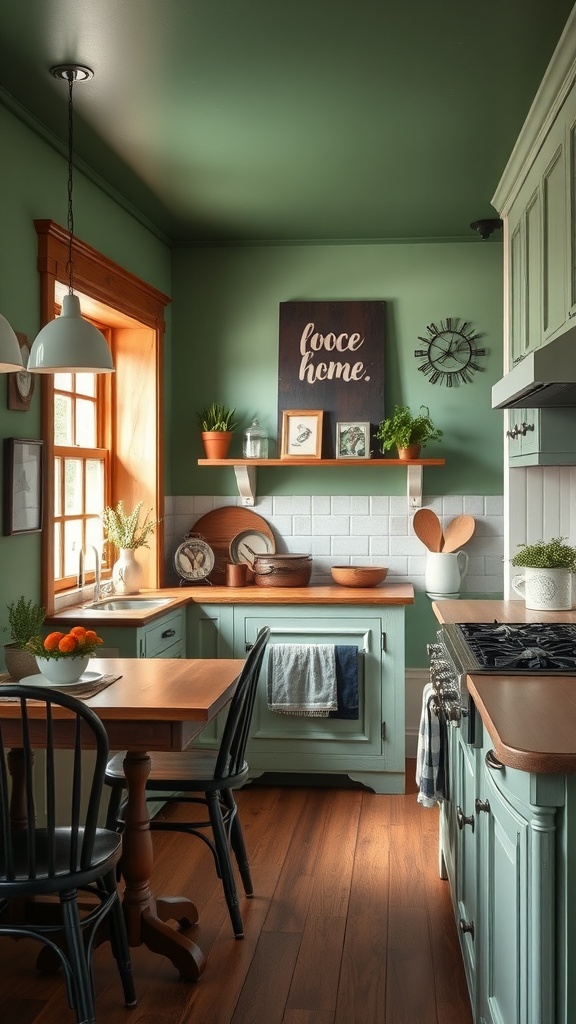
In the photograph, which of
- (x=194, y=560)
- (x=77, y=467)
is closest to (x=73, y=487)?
(x=77, y=467)

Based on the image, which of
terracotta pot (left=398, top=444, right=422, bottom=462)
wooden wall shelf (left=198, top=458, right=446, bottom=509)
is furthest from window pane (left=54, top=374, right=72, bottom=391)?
terracotta pot (left=398, top=444, right=422, bottom=462)

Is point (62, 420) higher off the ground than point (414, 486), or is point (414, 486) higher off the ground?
point (62, 420)

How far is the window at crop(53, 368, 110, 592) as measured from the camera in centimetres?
437

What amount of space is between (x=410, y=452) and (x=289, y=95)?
2.13 metres

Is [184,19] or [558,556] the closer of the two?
[184,19]

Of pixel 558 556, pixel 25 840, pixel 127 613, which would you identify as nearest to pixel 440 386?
pixel 558 556

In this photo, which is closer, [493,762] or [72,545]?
[493,762]

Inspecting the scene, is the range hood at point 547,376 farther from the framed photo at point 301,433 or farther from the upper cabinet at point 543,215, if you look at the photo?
the framed photo at point 301,433

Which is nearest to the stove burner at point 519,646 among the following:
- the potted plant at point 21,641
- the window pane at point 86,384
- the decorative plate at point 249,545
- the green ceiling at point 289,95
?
the potted plant at point 21,641

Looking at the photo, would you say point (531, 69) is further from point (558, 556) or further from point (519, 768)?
point (519, 768)

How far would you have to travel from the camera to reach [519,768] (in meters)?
1.70

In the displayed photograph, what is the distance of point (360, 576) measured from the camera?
4926 mm

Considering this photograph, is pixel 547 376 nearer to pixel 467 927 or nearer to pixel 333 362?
pixel 467 927

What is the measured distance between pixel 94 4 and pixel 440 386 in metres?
3.00
